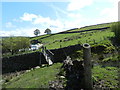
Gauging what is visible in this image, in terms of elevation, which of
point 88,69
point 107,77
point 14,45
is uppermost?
point 14,45

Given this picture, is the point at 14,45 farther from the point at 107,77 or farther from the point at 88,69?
the point at 88,69

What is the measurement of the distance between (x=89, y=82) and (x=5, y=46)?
52806mm

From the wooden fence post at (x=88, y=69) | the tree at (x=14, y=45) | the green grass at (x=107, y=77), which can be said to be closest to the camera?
the wooden fence post at (x=88, y=69)

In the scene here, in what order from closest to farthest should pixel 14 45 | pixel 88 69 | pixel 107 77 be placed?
pixel 88 69, pixel 107 77, pixel 14 45

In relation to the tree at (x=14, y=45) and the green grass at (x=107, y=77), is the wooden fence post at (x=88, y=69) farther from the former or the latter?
the tree at (x=14, y=45)

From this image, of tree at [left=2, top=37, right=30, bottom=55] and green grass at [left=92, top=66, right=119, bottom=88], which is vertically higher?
tree at [left=2, top=37, right=30, bottom=55]

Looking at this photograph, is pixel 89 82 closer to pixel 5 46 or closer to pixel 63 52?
pixel 63 52

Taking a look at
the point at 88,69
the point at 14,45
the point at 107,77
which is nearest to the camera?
the point at 88,69

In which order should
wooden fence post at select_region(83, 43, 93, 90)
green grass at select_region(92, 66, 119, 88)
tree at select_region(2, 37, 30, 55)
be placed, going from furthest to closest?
tree at select_region(2, 37, 30, 55) < green grass at select_region(92, 66, 119, 88) < wooden fence post at select_region(83, 43, 93, 90)

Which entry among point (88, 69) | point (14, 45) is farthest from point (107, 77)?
point (14, 45)

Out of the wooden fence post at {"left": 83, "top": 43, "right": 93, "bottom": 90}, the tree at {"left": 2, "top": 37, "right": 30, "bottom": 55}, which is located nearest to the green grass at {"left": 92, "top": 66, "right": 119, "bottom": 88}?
the wooden fence post at {"left": 83, "top": 43, "right": 93, "bottom": 90}

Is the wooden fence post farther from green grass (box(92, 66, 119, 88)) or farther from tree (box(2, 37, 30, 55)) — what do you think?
tree (box(2, 37, 30, 55))

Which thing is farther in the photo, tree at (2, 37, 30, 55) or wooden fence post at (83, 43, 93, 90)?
tree at (2, 37, 30, 55)

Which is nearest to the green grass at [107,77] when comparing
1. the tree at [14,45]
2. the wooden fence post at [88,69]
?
the wooden fence post at [88,69]
